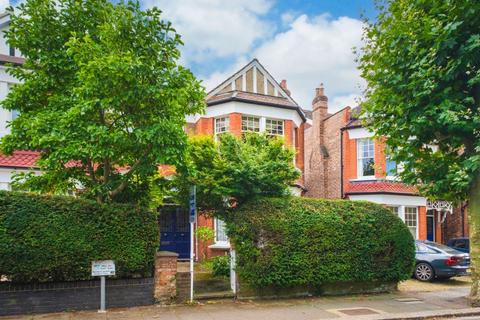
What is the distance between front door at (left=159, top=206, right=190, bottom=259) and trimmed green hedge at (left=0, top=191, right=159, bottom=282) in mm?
7638

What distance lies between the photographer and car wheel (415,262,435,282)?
1500 centimetres

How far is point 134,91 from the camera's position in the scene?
31.0ft

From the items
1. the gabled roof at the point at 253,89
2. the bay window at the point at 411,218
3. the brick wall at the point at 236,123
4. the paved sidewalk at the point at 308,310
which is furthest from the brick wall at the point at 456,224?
the brick wall at the point at 236,123

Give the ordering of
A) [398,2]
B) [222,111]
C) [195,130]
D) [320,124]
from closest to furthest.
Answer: [398,2], [222,111], [195,130], [320,124]

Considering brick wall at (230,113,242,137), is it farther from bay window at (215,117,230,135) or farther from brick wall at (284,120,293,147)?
brick wall at (284,120,293,147)

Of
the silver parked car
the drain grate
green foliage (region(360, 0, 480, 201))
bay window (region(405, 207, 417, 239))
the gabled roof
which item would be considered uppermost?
the gabled roof

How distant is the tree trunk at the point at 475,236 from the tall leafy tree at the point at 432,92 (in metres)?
0.02

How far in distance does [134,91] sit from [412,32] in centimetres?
695

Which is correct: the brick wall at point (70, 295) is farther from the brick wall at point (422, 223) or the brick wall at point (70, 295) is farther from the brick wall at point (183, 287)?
the brick wall at point (422, 223)

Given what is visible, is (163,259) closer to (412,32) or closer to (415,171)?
(415,171)

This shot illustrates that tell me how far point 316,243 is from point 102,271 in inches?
222

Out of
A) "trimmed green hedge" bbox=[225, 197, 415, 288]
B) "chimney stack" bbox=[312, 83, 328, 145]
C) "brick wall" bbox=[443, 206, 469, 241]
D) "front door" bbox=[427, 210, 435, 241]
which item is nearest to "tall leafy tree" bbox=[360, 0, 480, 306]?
"trimmed green hedge" bbox=[225, 197, 415, 288]

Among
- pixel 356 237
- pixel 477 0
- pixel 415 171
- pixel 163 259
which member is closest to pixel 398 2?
pixel 477 0

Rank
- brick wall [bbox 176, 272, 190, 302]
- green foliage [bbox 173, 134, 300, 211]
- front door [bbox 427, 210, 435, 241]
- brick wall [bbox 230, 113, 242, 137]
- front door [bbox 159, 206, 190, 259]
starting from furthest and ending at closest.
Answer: front door [bbox 427, 210, 435, 241]
brick wall [bbox 230, 113, 242, 137]
front door [bbox 159, 206, 190, 259]
green foliage [bbox 173, 134, 300, 211]
brick wall [bbox 176, 272, 190, 302]
